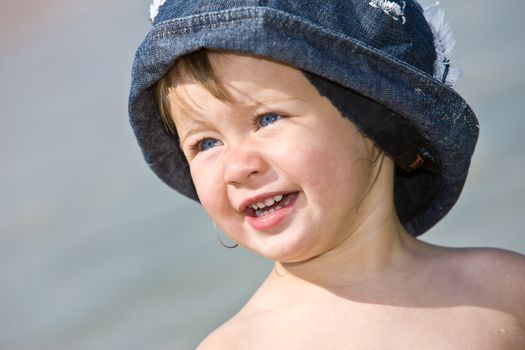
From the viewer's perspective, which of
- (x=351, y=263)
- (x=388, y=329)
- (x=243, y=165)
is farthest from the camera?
(x=351, y=263)

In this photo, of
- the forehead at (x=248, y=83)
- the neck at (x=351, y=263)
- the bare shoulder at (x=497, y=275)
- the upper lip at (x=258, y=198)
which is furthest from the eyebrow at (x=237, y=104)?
the bare shoulder at (x=497, y=275)

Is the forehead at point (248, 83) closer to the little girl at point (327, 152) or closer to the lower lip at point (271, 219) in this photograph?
the little girl at point (327, 152)

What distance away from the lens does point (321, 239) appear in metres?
2.01

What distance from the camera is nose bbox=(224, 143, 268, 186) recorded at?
1923 millimetres

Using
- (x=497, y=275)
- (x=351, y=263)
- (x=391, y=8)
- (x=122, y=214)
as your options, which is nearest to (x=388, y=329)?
(x=351, y=263)

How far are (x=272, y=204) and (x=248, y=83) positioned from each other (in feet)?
→ 0.81

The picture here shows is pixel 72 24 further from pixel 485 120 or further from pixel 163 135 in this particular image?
pixel 163 135

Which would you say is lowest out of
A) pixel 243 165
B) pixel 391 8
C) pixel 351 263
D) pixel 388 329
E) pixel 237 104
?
pixel 388 329

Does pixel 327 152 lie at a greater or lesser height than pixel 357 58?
lesser

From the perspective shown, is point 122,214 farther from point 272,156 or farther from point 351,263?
point 272,156

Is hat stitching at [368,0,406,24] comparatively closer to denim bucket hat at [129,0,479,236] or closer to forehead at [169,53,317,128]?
denim bucket hat at [129,0,479,236]

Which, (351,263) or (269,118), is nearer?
(269,118)

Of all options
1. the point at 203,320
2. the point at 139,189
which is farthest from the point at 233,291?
the point at 139,189

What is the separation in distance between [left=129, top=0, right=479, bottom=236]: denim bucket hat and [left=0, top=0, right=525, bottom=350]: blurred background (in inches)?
12.9
